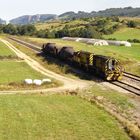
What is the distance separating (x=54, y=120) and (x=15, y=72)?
93.7ft

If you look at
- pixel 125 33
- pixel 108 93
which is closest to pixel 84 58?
pixel 108 93

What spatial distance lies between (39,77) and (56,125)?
2431cm

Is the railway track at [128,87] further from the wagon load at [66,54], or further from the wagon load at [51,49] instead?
the wagon load at [51,49]

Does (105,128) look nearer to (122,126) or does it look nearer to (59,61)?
(122,126)

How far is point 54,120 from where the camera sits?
2947 cm

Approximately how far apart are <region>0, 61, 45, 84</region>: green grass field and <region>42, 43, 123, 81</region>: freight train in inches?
278

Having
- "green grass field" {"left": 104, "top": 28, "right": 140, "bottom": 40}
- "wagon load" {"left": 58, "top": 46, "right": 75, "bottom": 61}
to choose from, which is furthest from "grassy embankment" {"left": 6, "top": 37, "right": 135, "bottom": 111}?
"green grass field" {"left": 104, "top": 28, "right": 140, "bottom": 40}

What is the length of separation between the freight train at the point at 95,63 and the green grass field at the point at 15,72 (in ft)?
23.1

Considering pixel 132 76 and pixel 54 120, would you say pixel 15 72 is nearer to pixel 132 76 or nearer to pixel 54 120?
pixel 132 76

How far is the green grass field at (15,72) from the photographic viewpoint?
5012cm

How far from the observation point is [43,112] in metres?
31.6

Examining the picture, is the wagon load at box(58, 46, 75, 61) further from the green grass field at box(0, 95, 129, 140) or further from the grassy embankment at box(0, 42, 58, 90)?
the green grass field at box(0, 95, 129, 140)

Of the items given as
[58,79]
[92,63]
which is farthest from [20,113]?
[92,63]

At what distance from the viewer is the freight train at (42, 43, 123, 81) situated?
48.6 metres
